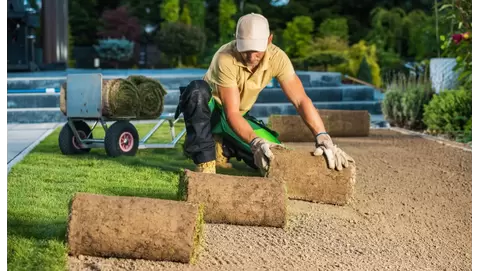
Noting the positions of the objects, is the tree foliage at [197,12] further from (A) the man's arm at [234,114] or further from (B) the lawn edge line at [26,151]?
(A) the man's arm at [234,114]

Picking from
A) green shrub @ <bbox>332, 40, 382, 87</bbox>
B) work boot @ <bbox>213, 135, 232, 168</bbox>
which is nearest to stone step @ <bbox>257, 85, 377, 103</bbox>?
green shrub @ <bbox>332, 40, 382, 87</bbox>

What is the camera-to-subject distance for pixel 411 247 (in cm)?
430

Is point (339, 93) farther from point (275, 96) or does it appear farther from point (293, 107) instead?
point (293, 107)

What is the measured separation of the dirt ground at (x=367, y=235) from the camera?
3.73 metres

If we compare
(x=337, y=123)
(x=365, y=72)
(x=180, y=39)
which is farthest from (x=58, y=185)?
(x=180, y=39)

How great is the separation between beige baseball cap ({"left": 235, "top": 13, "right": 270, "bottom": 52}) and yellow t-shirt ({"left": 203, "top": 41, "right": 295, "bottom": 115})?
21cm

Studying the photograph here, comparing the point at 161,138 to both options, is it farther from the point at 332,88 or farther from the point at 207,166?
the point at 332,88

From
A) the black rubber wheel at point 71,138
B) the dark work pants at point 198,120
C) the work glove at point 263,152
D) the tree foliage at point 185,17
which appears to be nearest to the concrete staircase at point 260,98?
the black rubber wheel at point 71,138

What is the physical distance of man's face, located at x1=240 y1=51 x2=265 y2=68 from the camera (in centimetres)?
495

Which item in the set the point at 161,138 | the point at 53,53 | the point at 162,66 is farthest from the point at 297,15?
the point at 161,138

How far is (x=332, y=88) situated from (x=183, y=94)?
7697 mm

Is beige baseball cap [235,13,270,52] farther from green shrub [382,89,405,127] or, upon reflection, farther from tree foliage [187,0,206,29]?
tree foliage [187,0,206,29]

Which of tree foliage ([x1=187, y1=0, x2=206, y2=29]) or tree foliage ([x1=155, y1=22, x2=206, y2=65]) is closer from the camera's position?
tree foliage ([x1=155, y1=22, x2=206, y2=65])

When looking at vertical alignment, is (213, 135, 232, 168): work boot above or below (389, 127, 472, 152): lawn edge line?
above
